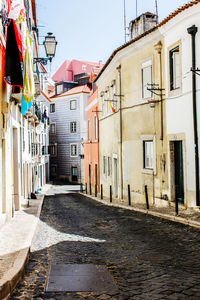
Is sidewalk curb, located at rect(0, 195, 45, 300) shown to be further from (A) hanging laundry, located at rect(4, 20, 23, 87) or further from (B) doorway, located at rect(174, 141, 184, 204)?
(B) doorway, located at rect(174, 141, 184, 204)

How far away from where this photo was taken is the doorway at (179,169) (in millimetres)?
13219

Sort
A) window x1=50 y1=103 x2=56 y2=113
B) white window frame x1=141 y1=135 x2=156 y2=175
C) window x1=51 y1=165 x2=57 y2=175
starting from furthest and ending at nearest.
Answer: window x1=51 y1=165 x2=57 y2=175 < window x1=50 y1=103 x2=56 y2=113 < white window frame x1=141 y1=135 x2=156 y2=175

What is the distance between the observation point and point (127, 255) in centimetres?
709

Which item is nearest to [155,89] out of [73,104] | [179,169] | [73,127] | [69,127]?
[179,169]

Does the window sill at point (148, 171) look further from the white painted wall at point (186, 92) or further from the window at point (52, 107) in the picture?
the window at point (52, 107)

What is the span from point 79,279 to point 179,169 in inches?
336

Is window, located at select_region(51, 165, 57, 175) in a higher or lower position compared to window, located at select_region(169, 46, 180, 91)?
lower

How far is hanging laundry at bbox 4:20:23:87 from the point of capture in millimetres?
9258

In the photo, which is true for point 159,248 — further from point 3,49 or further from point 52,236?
point 3,49

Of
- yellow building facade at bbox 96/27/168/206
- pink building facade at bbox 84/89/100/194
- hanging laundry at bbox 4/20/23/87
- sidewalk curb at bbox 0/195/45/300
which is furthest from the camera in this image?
pink building facade at bbox 84/89/100/194

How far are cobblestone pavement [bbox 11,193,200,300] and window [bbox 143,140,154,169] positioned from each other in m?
4.50

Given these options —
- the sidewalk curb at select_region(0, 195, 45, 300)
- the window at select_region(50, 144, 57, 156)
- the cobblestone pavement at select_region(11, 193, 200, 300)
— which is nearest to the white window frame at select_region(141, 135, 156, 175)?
the cobblestone pavement at select_region(11, 193, 200, 300)

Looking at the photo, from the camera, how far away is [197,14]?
11.7m

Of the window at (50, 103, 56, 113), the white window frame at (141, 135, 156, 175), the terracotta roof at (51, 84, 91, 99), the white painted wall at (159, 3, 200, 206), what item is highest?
the terracotta roof at (51, 84, 91, 99)
